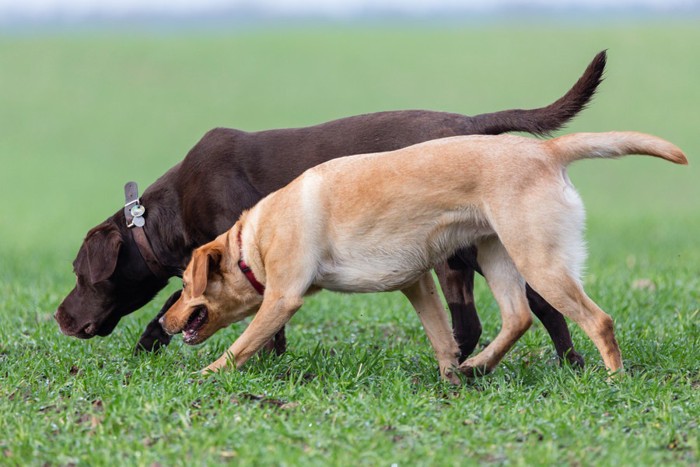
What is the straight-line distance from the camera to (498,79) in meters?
34.7

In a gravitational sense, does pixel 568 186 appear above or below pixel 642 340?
above

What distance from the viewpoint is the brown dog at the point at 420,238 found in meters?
4.91

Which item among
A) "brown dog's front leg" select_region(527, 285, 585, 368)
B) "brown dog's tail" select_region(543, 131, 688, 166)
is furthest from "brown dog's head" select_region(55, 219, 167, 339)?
"brown dog's tail" select_region(543, 131, 688, 166)

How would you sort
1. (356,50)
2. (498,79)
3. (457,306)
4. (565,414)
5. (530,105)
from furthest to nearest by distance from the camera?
(356,50), (498,79), (530,105), (457,306), (565,414)

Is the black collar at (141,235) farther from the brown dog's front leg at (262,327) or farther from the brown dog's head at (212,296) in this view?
the brown dog's front leg at (262,327)

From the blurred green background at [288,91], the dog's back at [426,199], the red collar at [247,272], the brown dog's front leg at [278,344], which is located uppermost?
the dog's back at [426,199]

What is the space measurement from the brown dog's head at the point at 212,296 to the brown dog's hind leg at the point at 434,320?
946mm

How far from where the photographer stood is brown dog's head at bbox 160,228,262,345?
220 inches

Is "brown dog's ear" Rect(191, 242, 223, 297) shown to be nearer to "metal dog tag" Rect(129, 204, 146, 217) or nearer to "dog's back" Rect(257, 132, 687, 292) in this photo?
"dog's back" Rect(257, 132, 687, 292)

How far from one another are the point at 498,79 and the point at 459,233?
30.4m

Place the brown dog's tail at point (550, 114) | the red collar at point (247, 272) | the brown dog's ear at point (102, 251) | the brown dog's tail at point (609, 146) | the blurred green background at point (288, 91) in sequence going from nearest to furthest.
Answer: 1. the brown dog's tail at point (609, 146)
2. the red collar at point (247, 272)
3. the brown dog's tail at point (550, 114)
4. the brown dog's ear at point (102, 251)
5. the blurred green background at point (288, 91)

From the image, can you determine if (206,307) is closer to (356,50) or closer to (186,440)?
(186,440)

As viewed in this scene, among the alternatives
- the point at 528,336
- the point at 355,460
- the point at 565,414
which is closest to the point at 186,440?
the point at 355,460

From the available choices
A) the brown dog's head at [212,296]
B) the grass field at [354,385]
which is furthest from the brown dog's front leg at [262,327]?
the brown dog's head at [212,296]
